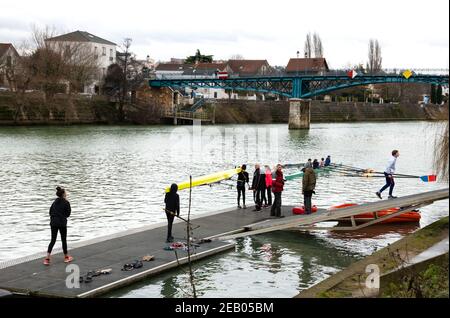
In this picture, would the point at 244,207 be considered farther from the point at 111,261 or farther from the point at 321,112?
the point at 321,112

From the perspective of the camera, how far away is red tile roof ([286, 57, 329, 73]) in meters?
155

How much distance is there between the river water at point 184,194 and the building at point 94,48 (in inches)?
1692

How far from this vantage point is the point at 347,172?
40.5 metres

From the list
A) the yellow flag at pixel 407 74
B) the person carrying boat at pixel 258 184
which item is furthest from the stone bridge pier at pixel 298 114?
the person carrying boat at pixel 258 184

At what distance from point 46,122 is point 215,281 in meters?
75.2

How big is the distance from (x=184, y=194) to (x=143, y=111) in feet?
243

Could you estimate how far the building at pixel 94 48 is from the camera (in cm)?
11184

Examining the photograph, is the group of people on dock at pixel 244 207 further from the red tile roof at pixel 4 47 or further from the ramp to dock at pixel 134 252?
the red tile roof at pixel 4 47

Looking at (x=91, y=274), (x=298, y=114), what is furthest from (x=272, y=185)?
(x=298, y=114)

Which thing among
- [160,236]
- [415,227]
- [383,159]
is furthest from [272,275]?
[383,159]

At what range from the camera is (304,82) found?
105 metres
